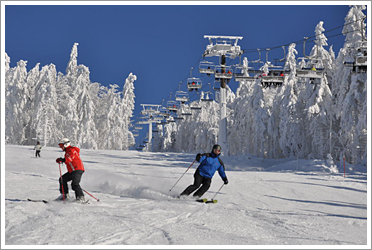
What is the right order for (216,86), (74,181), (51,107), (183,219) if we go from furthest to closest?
(51,107) < (216,86) < (74,181) < (183,219)

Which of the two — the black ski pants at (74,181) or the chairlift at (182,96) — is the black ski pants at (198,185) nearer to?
the black ski pants at (74,181)

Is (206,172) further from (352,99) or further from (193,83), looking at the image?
(193,83)

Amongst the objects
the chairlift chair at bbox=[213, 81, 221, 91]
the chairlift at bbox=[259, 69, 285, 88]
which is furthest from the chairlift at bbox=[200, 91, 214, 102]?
the chairlift at bbox=[259, 69, 285, 88]

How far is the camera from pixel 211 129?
2813 inches

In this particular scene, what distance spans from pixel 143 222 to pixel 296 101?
126ft

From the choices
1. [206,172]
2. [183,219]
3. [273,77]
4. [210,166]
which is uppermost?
[273,77]

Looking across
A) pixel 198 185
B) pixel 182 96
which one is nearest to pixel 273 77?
pixel 198 185

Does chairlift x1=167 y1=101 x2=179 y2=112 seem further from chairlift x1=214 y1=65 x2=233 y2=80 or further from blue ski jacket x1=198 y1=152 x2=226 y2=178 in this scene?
blue ski jacket x1=198 y1=152 x2=226 y2=178

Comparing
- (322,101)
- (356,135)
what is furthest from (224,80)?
(356,135)

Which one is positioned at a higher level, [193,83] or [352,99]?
[193,83]

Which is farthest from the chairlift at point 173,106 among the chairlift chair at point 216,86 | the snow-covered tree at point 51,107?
the snow-covered tree at point 51,107

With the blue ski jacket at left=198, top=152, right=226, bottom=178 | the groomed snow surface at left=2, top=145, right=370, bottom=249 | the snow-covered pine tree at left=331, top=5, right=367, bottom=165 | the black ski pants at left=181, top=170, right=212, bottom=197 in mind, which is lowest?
the groomed snow surface at left=2, top=145, right=370, bottom=249

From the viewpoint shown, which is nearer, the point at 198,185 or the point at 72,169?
the point at 72,169

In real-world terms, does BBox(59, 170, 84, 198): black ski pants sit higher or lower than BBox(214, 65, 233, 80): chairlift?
lower
